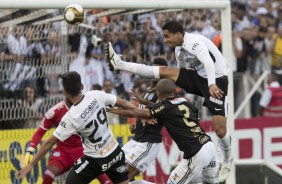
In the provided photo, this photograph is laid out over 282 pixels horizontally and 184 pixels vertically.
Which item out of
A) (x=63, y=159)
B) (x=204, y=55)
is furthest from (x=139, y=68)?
(x=63, y=159)

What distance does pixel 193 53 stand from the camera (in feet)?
42.2

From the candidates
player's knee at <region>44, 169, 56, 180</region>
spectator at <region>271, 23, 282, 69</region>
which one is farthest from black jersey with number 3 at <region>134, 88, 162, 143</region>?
spectator at <region>271, 23, 282, 69</region>

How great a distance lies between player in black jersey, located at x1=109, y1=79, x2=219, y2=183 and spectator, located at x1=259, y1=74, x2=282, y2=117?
23.2 ft

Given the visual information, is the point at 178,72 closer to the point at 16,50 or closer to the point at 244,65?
the point at 16,50

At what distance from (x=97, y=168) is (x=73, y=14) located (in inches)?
76.5

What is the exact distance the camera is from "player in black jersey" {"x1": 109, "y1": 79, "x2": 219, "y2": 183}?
12.0 m

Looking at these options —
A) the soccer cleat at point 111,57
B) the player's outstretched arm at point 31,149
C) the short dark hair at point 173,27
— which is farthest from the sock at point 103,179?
the short dark hair at point 173,27

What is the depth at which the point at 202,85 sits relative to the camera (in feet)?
43.5

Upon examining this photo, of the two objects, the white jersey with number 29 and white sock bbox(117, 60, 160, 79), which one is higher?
white sock bbox(117, 60, 160, 79)

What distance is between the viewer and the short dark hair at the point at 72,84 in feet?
37.8

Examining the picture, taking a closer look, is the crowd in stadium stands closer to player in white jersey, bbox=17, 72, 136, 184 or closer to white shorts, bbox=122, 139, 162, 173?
white shorts, bbox=122, 139, 162, 173

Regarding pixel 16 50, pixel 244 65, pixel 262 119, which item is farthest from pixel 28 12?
pixel 244 65

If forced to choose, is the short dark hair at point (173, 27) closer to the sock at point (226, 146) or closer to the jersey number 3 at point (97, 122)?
the jersey number 3 at point (97, 122)

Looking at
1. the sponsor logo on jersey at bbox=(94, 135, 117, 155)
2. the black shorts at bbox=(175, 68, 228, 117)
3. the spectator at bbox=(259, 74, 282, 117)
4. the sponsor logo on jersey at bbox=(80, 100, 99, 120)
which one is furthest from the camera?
the spectator at bbox=(259, 74, 282, 117)
